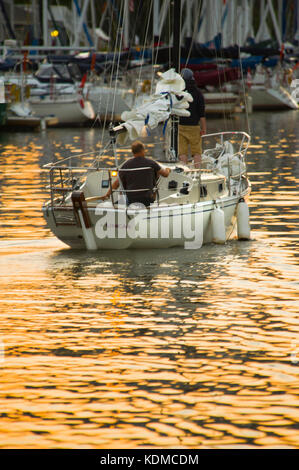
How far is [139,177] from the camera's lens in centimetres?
1416

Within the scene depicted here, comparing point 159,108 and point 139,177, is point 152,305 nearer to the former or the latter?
point 139,177

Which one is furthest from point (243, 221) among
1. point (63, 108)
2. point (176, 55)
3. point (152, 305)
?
point (63, 108)

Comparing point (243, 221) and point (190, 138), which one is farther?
point (190, 138)

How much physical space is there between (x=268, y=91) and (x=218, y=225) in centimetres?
4207

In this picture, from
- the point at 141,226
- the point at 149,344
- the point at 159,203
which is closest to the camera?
the point at 149,344

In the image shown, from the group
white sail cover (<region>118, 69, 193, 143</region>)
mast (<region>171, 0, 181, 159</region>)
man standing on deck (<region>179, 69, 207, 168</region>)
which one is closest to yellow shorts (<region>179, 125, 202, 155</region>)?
man standing on deck (<region>179, 69, 207, 168</region>)

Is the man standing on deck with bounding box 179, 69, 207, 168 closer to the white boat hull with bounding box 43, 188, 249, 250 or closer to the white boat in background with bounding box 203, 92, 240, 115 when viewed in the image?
the white boat hull with bounding box 43, 188, 249, 250

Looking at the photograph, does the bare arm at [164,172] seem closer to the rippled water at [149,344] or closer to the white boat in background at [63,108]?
the rippled water at [149,344]

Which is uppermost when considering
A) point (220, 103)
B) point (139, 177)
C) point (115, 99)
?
point (115, 99)

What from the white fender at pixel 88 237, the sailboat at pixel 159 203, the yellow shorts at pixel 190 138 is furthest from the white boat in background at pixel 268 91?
the white fender at pixel 88 237

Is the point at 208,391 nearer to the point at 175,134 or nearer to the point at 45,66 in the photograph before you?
the point at 175,134

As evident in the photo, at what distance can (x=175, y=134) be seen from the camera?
16797 millimetres

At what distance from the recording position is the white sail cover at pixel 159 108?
15.0 metres
